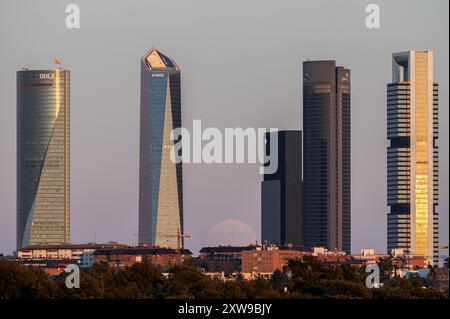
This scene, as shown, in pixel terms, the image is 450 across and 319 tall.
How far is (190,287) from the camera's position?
103 m

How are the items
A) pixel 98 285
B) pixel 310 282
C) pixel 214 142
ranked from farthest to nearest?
pixel 214 142
pixel 310 282
pixel 98 285

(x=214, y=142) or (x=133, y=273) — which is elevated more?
(x=214, y=142)

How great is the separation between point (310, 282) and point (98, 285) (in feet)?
49.2

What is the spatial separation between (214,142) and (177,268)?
14.4 m

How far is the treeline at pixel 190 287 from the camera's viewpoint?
91250 mm

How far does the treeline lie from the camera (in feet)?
299

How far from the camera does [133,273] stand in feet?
382

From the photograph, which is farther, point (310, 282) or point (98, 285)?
point (310, 282)
